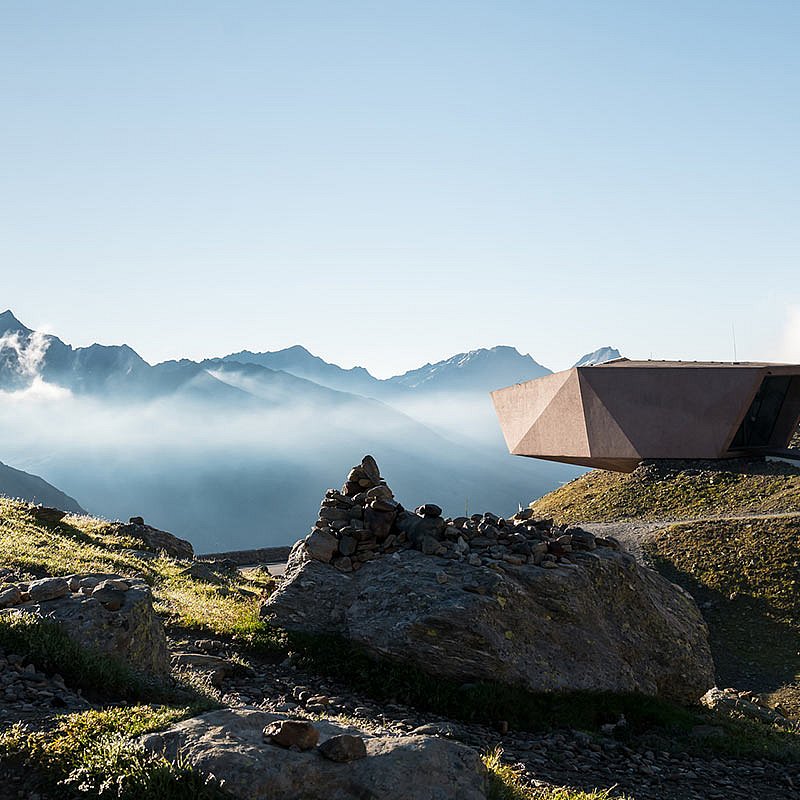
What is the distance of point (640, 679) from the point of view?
1187cm

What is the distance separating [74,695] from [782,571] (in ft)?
73.1

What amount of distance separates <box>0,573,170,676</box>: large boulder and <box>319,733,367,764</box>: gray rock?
3.54 metres

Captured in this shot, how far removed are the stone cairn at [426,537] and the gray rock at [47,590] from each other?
16.6 feet

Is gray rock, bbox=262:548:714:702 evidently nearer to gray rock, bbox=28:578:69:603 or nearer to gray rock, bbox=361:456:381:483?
gray rock, bbox=361:456:381:483

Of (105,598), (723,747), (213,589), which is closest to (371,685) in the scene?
(105,598)

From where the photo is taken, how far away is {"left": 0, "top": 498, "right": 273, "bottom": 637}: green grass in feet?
43.6

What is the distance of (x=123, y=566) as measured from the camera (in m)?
17.4

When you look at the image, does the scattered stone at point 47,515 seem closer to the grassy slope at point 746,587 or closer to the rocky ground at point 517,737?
the rocky ground at point 517,737

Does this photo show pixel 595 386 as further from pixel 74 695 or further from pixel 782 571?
pixel 74 695

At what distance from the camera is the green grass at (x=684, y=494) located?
104 ft

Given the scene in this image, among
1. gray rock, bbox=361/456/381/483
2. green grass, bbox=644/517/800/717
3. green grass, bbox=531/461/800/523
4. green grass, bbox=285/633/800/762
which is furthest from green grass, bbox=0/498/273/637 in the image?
green grass, bbox=531/461/800/523

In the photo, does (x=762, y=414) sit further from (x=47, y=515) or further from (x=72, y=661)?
(x=72, y=661)

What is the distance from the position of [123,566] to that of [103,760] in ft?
41.6

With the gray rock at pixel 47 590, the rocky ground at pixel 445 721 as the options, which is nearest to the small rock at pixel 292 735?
the rocky ground at pixel 445 721
